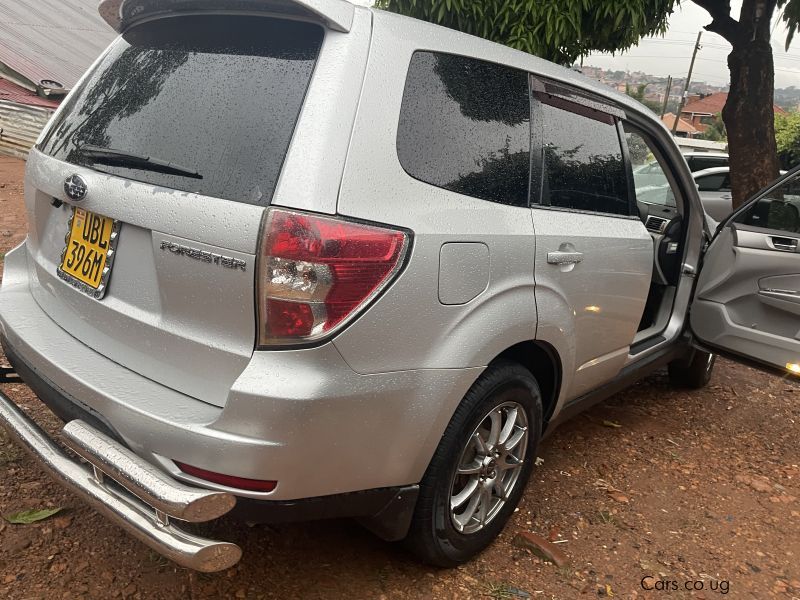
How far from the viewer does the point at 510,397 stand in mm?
2379

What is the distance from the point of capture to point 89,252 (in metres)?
2.07

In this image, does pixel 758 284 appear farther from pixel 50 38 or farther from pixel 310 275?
pixel 50 38

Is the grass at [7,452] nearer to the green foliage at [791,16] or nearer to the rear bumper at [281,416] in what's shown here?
the rear bumper at [281,416]

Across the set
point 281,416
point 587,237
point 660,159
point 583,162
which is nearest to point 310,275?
point 281,416

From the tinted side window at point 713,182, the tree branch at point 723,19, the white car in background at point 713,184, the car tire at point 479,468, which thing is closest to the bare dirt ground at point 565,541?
the car tire at point 479,468

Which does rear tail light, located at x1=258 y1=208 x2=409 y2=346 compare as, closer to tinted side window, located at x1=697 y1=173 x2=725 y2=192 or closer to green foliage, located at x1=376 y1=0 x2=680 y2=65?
green foliage, located at x1=376 y1=0 x2=680 y2=65

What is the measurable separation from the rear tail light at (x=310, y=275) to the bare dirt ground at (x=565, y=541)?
106 centimetres

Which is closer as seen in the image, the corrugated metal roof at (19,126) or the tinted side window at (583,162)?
the tinted side window at (583,162)

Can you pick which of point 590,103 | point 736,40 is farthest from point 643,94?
point 590,103

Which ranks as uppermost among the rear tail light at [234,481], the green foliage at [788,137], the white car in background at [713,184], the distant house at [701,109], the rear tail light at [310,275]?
the distant house at [701,109]

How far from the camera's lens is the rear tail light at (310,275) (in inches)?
65.6

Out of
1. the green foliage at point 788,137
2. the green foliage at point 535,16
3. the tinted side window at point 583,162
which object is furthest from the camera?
the green foliage at point 788,137

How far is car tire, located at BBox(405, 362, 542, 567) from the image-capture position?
7.05 ft

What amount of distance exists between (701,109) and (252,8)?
8934cm
